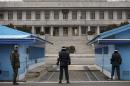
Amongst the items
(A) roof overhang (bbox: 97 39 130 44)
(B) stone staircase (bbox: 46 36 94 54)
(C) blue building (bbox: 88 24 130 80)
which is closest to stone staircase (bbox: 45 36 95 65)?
(B) stone staircase (bbox: 46 36 94 54)

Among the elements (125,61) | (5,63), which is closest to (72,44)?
(125,61)

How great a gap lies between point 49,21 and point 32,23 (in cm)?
362

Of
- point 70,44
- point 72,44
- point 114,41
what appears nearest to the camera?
point 114,41

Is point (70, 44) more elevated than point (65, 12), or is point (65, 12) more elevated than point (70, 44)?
point (65, 12)

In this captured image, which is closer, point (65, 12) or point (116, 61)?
point (116, 61)

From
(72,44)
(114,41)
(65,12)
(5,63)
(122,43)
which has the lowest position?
(5,63)

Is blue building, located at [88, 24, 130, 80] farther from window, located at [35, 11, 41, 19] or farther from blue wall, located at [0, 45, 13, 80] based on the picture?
window, located at [35, 11, 41, 19]

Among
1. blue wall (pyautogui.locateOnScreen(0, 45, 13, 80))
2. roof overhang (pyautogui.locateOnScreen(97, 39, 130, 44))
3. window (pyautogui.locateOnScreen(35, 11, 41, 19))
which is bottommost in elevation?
blue wall (pyautogui.locateOnScreen(0, 45, 13, 80))

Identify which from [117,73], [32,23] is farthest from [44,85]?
[32,23]

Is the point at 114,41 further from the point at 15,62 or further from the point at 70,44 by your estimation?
the point at 70,44

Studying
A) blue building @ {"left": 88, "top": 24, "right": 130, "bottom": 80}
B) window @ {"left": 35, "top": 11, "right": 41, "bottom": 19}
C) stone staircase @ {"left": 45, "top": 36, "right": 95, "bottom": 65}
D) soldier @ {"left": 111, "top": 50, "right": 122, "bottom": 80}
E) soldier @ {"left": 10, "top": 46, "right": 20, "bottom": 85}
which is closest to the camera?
soldier @ {"left": 10, "top": 46, "right": 20, "bottom": 85}

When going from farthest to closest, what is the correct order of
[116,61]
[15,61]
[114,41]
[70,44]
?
1. [70,44]
2. [114,41]
3. [116,61]
4. [15,61]

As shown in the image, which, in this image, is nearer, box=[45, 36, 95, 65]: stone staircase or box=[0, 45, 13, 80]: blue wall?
box=[0, 45, 13, 80]: blue wall

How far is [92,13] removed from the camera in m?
105
